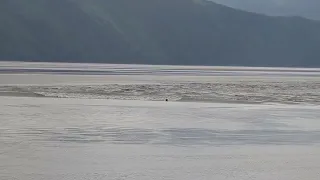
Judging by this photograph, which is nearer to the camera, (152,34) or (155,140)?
(155,140)

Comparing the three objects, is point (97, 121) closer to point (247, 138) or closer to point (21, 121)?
point (21, 121)

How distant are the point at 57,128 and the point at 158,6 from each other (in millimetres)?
134923

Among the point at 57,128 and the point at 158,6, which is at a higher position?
the point at 158,6

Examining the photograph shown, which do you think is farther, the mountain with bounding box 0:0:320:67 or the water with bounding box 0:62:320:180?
the mountain with bounding box 0:0:320:67

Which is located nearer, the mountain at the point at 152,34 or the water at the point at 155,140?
the water at the point at 155,140

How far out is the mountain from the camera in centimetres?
12181

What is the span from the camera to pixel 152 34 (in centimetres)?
14075

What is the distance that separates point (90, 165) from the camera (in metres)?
7.89

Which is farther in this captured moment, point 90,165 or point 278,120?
point 278,120

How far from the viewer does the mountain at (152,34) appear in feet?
400

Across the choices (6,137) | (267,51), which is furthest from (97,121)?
(267,51)

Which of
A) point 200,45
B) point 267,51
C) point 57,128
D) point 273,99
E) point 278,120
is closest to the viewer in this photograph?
point 57,128

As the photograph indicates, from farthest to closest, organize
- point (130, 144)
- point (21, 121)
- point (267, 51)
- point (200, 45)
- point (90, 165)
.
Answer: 1. point (267, 51)
2. point (200, 45)
3. point (21, 121)
4. point (130, 144)
5. point (90, 165)

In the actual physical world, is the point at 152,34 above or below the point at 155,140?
above
